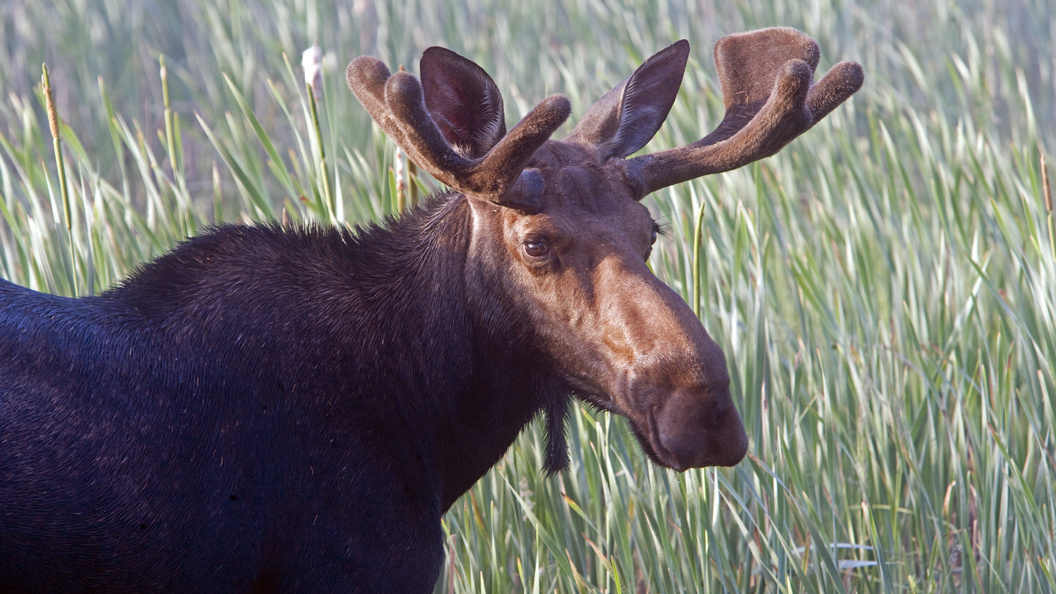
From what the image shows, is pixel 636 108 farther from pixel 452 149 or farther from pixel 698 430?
pixel 698 430

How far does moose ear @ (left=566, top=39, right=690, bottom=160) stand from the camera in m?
1.83

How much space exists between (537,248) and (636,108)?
471mm

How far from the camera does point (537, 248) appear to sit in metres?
1.56

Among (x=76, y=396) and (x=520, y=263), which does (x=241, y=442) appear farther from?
(x=520, y=263)

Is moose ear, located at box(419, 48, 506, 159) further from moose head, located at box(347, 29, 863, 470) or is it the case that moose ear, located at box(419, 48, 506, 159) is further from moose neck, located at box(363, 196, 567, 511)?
moose neck, located at box(363, 196, 567, 511)

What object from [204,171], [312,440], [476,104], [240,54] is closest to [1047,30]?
[240,54]

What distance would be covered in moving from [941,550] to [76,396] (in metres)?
1.76

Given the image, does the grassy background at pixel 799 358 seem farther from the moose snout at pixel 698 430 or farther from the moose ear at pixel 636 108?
the moose snout at pixel 698 430

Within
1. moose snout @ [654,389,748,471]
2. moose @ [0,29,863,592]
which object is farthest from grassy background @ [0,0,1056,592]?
moose snout @ [654,389,748,471]

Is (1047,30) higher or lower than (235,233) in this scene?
higher

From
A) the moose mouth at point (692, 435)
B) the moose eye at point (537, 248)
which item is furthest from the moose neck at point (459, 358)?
the moose mouth at point (692, 435)

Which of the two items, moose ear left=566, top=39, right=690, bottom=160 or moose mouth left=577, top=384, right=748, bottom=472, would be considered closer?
moose mouth left=577, top=384, right=748, bottom=472

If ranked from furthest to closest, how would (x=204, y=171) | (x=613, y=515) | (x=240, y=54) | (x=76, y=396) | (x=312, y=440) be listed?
(x=204, y=171) < (x=240, y=54) < (x=613, y=515) < (x=312, y=440) < (x=76, y=396)

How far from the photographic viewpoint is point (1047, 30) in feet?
19.8
